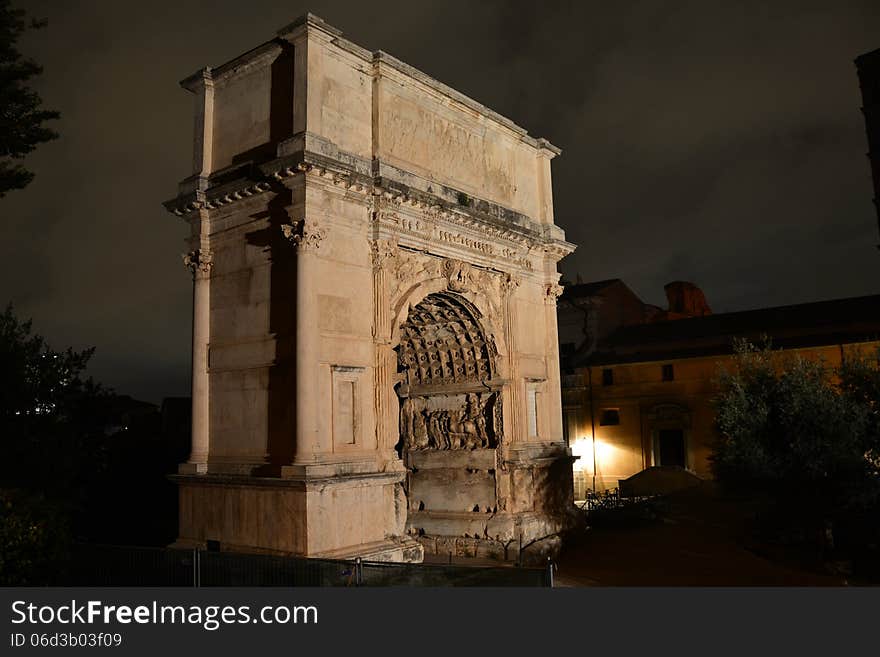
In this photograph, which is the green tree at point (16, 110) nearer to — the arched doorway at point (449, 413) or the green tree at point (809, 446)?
the arched doorway at point (449, 413)

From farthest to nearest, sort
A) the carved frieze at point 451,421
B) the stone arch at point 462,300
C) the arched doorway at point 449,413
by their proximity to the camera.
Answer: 1. the carved frieze at point 451,421
2. the arched doorway at point 449,413
3. the stone arch at point 462,300

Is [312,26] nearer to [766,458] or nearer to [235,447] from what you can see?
[235,447]

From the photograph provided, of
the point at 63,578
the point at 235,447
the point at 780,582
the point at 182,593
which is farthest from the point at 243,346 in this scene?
the point at 780,582

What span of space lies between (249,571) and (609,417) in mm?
24717

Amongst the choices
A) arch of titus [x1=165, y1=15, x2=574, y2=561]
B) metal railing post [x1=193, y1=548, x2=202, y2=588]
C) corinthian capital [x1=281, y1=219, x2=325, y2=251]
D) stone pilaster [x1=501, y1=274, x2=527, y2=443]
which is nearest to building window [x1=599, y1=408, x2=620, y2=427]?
arch of titus [x1=165, y1=15, x2=574, y2=561]

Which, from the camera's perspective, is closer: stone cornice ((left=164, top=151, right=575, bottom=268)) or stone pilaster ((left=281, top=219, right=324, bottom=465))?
stone pilaster ((left=281, top=219, right=324, bottom=465))

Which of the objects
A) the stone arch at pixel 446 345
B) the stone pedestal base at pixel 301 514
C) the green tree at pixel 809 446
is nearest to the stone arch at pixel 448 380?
the stone arch at pixel 446 345

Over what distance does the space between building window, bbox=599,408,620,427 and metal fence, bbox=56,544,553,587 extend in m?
23.4

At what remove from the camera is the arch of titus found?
41.0ft

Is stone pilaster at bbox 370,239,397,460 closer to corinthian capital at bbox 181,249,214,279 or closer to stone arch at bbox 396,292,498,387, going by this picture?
stone arch at bbox 396,292,498,387

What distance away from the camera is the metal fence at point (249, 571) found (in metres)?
9.60

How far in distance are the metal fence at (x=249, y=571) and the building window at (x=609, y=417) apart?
76.7 ft

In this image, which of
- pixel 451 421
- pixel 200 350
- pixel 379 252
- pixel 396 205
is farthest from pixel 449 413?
pixel 200 350

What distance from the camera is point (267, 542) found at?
12.2 m
